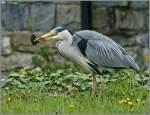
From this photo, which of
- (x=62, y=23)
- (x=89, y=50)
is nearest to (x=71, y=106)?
(x=89, y=50)

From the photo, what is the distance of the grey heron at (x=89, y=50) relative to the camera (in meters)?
6.03

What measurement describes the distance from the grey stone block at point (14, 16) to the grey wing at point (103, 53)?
13.2ft

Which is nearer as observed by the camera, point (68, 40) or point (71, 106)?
point (71, 106)

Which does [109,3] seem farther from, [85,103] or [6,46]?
[85,103]

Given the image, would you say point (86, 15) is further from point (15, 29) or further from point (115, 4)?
point (15, 29)

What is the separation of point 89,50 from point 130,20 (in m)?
3.98

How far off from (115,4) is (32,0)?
4.01 ft

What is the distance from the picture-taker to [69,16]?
9969 millimetres

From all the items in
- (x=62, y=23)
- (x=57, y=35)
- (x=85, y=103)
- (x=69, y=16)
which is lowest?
(x=85, y=103)

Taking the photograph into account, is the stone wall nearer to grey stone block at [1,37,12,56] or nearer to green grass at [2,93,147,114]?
grey stone block at [1,37,12,56]

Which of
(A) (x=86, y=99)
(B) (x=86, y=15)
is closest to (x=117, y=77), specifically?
(A) (x=86, y=99)

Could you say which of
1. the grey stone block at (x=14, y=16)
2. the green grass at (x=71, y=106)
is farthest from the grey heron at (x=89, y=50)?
the grey stone block at (x=14, y=16)

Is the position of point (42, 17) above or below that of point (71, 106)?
above

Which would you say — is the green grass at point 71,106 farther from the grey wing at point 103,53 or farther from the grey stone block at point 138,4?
the grey stone block at point 138,4
